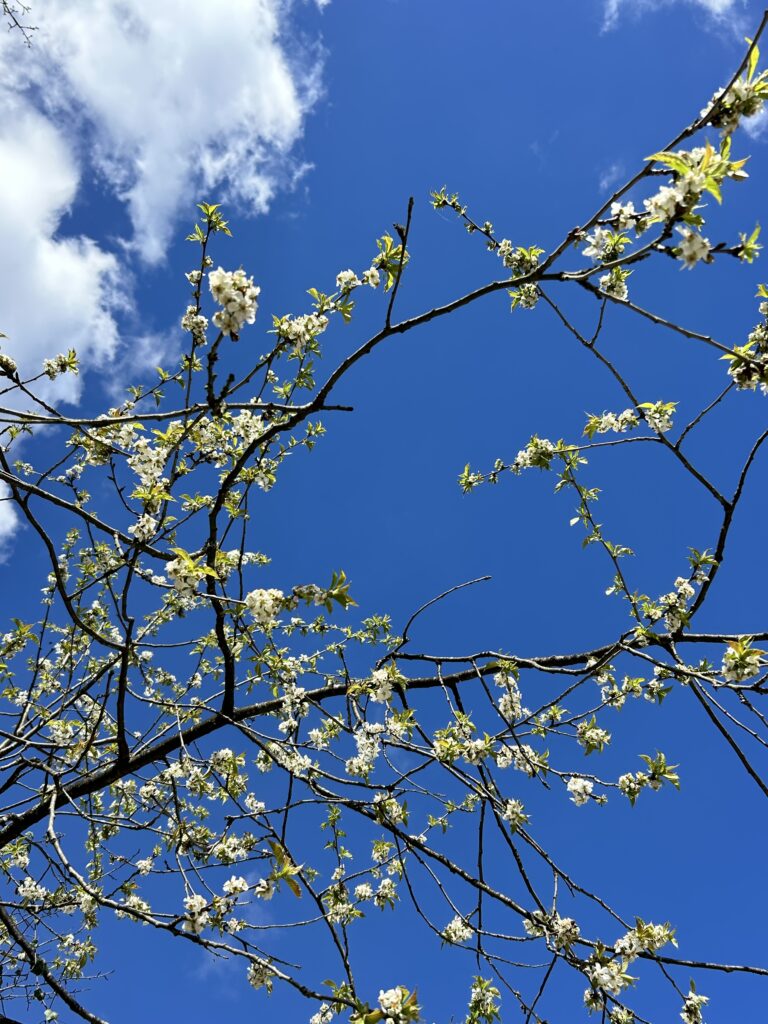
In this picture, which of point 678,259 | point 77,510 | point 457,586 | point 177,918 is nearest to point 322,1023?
point 177,918

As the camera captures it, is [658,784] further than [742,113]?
Yes

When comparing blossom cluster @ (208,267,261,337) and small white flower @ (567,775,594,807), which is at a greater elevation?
blossom cluster @ (208,267,261,337)

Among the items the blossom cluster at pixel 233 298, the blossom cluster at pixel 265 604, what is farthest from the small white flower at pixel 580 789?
the blossom cluster at pixel 233 298

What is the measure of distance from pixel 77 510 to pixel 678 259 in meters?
3.23

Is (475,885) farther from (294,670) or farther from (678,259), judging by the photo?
(678,259)

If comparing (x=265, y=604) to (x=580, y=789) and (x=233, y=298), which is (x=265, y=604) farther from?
(x=580, y=789)

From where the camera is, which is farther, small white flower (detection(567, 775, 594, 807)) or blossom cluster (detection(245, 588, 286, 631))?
small white flower (detection(567, 775, 594, 807))

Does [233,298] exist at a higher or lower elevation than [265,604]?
higher

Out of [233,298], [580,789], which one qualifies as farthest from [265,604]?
[580,789]

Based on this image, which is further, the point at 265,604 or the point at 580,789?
the point at 580,789

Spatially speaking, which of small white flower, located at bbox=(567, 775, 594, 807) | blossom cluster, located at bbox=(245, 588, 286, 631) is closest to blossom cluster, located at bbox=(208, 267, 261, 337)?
blossom cluster, located at bbox=(245, 588, 286, 631)

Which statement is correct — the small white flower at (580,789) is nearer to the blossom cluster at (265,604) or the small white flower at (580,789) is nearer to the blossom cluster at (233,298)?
the blossom cluster at (265,604)

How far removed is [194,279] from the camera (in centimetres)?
422

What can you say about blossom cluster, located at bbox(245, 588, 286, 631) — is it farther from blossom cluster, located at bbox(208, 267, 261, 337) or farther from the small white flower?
the small white flower
